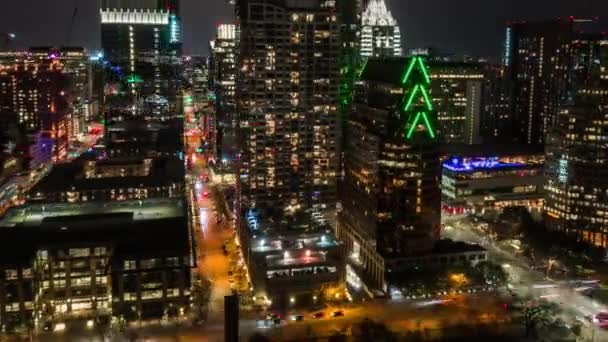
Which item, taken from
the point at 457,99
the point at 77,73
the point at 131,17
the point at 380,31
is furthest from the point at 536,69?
the point at 77,73

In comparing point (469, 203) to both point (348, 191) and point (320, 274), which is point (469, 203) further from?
point (320, 274)

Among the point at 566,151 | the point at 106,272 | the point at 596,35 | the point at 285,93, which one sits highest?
the point at 596,35

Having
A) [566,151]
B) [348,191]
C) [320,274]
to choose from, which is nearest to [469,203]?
[566,151]

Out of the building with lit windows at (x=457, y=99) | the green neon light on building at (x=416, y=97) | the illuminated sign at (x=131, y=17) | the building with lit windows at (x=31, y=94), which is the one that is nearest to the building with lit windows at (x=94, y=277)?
the green neon light on building at (x=416, y=97)

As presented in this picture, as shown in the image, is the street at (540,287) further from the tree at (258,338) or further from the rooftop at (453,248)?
the tree at (258,338)

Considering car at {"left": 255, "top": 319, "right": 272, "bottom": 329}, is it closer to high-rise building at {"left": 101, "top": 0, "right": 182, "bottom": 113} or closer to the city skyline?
the city skyline

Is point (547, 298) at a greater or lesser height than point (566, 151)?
lesser

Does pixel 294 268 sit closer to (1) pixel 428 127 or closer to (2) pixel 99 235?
(2) pixel 99 235
